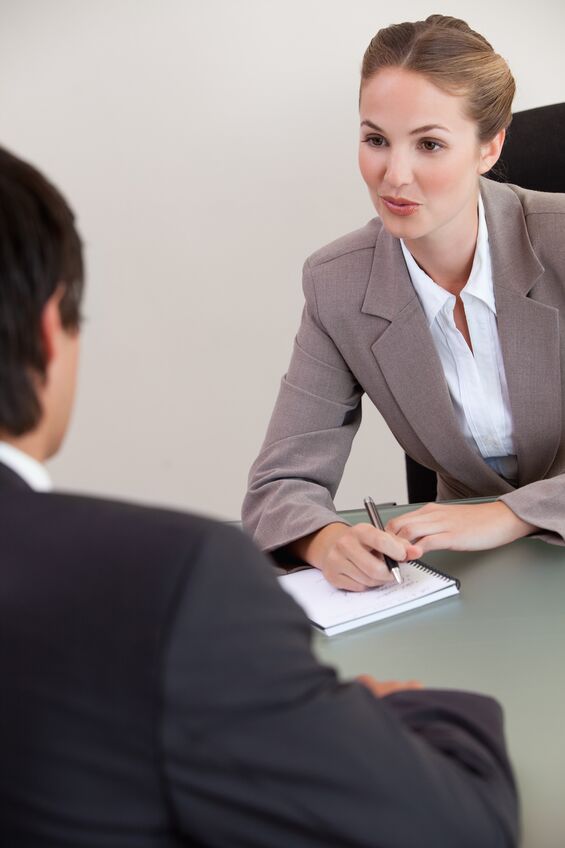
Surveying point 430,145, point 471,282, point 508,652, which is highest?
point 430,145

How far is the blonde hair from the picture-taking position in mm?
1653

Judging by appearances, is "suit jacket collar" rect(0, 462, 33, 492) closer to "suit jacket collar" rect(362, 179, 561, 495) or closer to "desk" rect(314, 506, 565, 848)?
"desk" rect(314, 506, 565, 848)

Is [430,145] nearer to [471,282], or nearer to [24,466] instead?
[471,282]

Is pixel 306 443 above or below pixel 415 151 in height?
below

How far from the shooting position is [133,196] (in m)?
3.01

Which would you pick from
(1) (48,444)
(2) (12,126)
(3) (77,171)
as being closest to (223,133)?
(3) (77,171)

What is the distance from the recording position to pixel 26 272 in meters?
0.76

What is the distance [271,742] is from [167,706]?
0.28 ft

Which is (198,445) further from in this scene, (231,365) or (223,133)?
(223,133)

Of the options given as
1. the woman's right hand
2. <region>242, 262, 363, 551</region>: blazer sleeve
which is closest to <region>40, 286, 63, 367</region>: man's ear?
the woman's right hand

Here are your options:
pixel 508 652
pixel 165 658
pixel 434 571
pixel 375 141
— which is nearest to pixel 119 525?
pixel 165 658

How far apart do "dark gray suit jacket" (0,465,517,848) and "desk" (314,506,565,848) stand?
0.97 feet

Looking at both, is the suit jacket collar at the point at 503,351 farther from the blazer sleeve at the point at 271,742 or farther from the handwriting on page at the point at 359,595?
the blazer sleeve at the point at 271,742

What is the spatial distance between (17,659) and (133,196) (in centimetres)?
251
